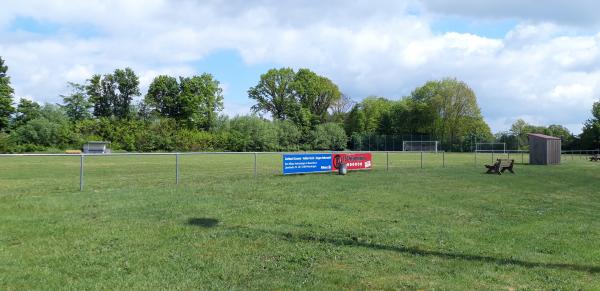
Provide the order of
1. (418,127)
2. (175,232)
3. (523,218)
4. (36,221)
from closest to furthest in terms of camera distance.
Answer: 1. (175,232)
2. (36,221)
3. (523,218)
4. (418,127)

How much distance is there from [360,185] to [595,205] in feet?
22.0

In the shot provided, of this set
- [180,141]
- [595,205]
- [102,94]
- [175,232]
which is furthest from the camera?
[102,94]

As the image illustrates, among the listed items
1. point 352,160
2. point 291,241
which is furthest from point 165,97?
point 291,241

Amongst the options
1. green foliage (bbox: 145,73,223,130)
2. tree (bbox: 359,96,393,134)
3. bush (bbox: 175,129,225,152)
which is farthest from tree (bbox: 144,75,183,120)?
tree (bbox: 359,96,393,134)

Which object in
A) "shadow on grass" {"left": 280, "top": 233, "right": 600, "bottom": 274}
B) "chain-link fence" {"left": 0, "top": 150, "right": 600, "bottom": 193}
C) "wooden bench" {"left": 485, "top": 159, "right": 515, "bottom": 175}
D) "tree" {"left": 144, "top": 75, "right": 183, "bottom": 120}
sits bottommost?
"shadow on grass" {"left": 280, "top": 233, "right": 600, "bottom": 274}

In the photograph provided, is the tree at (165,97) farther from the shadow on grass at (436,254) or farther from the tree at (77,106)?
the shadow on grass at (436,254)

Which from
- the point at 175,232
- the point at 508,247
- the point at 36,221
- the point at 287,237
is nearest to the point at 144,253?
the point at 175,232

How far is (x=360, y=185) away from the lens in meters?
15.9

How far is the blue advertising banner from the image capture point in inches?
766

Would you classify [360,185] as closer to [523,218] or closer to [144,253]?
[523,218]

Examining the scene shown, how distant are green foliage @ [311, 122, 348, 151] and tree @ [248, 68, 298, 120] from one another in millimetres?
15425

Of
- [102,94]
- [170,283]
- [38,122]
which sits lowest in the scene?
[170,283]

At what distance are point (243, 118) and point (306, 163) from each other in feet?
216

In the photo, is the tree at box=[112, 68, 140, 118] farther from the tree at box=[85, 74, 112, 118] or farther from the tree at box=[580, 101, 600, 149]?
the tree at box=[580, 101, 600, 149]
